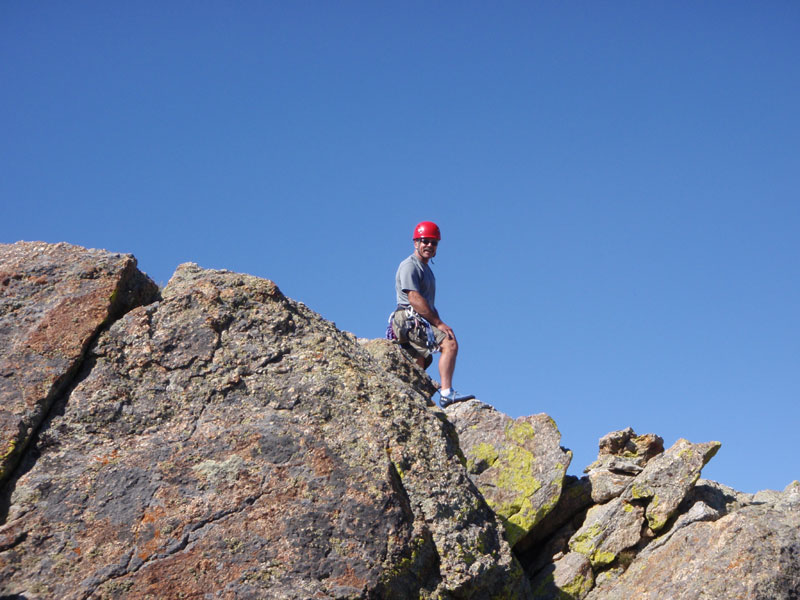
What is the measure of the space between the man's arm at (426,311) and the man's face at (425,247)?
83 cm

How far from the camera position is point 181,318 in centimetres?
793

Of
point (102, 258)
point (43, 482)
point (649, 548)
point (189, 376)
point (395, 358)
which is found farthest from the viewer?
point (395, 358)

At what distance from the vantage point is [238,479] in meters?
6.70

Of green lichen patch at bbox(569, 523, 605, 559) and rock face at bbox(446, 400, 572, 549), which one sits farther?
rock face at bbox(446, 400, 572, 549)

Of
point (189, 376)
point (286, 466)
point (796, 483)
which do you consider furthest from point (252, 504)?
point (796, 483)

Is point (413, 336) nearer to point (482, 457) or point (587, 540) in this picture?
point (482, 457)

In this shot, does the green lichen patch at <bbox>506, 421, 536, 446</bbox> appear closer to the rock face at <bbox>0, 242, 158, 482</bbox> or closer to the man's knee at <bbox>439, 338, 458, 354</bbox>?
the man's knee at <bbox>439, 338, 458, 354</bbox>

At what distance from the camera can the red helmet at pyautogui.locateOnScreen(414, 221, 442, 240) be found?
50.0ft

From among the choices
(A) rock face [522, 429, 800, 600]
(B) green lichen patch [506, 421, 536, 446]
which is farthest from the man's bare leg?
(A) rock face [522, 429, 800, 600]

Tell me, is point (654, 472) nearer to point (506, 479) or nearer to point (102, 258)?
point (506, 479)

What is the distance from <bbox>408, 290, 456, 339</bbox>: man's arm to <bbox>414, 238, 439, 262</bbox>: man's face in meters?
0.83

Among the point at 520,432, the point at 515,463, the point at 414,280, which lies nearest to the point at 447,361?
the point at 414,280

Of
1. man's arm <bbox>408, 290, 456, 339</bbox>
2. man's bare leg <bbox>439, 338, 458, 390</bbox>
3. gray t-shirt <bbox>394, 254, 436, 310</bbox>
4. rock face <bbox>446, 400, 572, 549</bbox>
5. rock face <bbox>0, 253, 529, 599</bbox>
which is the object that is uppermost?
gray t-shirt <bbox>394, 254, 436, 310</bbox>

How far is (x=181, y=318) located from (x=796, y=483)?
9.92m
